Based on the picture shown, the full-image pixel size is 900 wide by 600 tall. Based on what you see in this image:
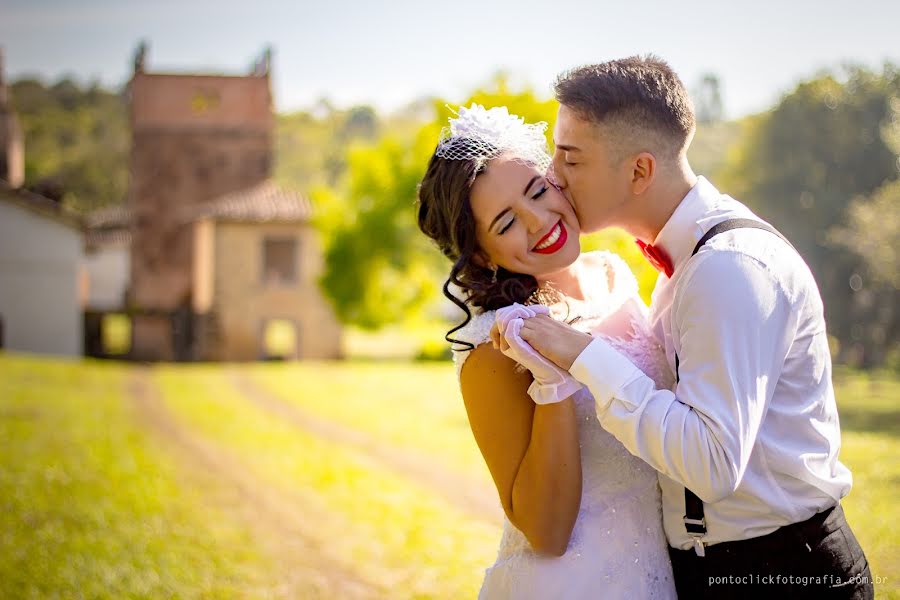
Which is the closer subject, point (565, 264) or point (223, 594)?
point (565, 264)

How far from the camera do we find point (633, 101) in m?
2.51

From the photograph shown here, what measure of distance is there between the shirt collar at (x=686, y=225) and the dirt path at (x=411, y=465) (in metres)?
7.29

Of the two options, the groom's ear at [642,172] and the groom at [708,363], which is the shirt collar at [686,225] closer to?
the groom at [708,363]

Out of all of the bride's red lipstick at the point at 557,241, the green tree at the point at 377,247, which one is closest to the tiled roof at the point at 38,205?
the green tree at the point at 377,247

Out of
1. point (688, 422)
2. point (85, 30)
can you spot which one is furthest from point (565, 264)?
point (85, 30)

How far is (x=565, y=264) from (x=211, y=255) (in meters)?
34.6

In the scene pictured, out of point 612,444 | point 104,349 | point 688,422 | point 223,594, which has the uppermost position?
point 688,422

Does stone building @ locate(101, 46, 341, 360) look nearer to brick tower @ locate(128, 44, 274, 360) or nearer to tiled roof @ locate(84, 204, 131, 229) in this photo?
brick tower @ locate(128, 44, 274, 360)

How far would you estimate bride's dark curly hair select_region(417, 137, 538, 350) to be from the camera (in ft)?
9.13

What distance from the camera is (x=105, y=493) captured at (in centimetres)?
1069

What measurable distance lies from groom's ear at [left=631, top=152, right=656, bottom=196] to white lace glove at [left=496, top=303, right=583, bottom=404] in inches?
19.6

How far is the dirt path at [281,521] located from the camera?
739 cm

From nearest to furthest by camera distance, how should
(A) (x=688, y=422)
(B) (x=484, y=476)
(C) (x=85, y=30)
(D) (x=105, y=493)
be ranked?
1. (A) (x=688, y=422)
2. (D) (x=105, y=493)
3. (B) (x=484, y=476)
4. (C) (x=85, y=30)

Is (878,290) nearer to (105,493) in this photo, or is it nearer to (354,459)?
(354,459)
